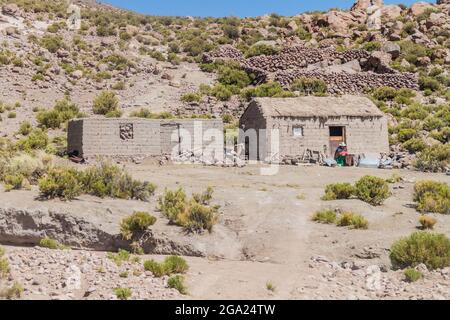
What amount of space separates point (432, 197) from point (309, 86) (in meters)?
22.7

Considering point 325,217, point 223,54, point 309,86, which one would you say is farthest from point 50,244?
point 223,54

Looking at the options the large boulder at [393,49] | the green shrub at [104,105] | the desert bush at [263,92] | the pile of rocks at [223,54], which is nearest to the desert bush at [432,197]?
the desert bush at [263,92]

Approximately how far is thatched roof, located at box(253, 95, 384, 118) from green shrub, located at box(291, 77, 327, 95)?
9536mm

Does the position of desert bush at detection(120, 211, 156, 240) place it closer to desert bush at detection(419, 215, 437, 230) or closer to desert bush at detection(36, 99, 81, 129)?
desert bush at detection(419, 215, 437, 230)

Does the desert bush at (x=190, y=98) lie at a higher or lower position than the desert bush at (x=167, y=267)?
higher

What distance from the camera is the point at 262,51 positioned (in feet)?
141

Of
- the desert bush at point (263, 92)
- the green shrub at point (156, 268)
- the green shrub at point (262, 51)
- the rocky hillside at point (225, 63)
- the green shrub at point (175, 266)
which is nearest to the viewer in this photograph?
the green shrub at point (156, 268)

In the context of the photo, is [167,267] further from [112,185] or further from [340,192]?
[340,192]

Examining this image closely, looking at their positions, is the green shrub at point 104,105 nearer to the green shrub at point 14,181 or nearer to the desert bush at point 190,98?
the desert bush at point 190,98

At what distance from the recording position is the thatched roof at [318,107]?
2203cm

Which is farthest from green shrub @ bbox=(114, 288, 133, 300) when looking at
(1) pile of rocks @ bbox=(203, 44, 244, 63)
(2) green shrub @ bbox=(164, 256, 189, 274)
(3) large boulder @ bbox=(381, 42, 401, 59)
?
(3) large boulder @ bbox=(381, 42, 401, 59)

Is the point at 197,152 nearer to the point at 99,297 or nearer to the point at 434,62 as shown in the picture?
the point at 99,297

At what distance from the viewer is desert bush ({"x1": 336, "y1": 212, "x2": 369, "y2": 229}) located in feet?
35.2

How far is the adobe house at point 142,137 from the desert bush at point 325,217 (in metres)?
9.61
